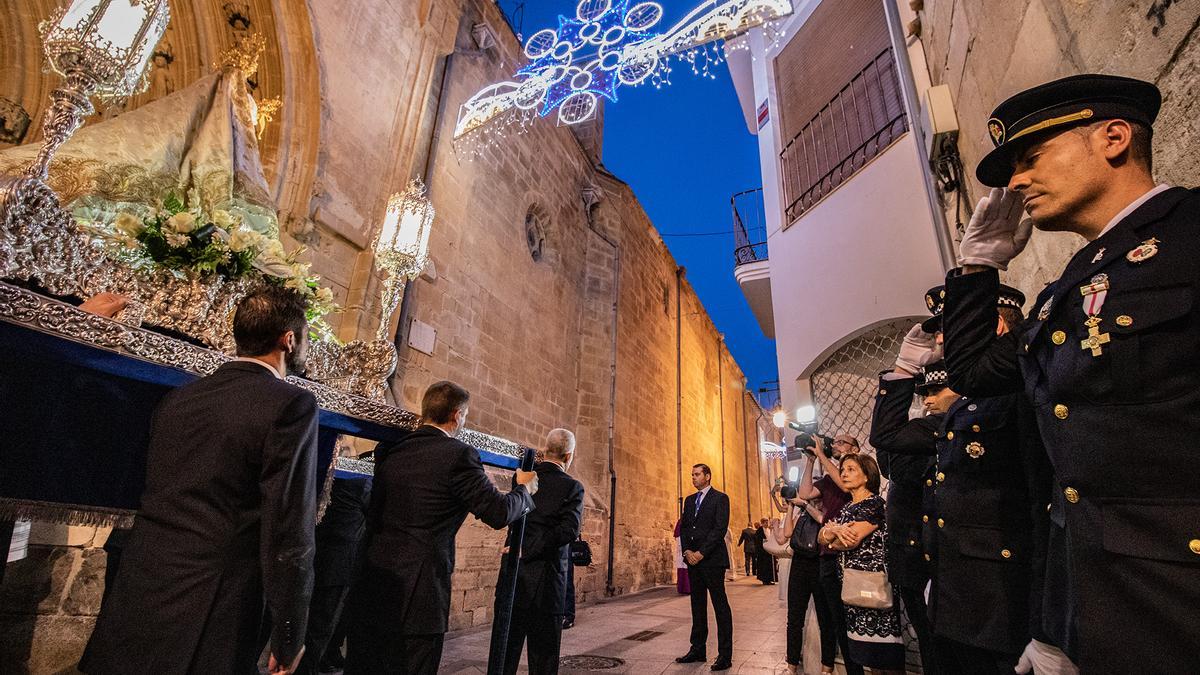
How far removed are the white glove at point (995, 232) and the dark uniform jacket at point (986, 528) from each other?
1.50 ft

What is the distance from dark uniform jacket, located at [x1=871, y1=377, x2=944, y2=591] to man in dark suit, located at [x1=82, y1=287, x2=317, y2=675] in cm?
240

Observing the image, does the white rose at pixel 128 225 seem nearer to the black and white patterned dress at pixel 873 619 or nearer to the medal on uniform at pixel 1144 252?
the medal on uniform at pixel 1144 252

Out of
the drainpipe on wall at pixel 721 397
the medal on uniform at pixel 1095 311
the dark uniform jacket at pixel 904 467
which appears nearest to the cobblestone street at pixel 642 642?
the dark uniform jacket at pixel 904 467

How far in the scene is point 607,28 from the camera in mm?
6734

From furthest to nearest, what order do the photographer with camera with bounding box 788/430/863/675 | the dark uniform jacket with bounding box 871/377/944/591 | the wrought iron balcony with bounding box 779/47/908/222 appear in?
the wrought iron balcony with bounding box 779/47/908/222 < the photographer with camera with bounding box 788/430/863/675 < the dark uniform jacket with bounding box 871/377/944/591

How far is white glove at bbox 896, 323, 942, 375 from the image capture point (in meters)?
2.30

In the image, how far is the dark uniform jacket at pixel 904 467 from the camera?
7.91 ft

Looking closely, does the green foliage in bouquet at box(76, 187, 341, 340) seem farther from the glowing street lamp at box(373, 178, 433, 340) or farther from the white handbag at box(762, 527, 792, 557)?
the white handbag at box(762, 527, 792, 557)

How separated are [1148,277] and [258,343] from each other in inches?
94.5

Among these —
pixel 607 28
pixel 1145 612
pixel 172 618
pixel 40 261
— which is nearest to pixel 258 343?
pixel 40 261

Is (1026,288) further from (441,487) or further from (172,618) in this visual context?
(172,618)

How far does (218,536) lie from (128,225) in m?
1.50

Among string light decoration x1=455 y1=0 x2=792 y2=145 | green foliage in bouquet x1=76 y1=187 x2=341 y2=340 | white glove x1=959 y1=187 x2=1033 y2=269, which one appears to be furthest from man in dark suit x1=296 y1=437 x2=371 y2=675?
string light decoration x1=455 y1=0 x2=792 y2=145

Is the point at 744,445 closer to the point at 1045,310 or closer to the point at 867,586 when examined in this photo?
the point at 867,586
